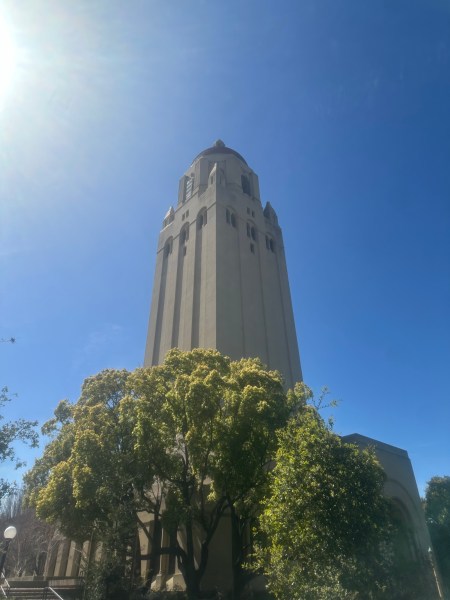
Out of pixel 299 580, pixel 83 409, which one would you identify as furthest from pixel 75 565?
pixel 299 580

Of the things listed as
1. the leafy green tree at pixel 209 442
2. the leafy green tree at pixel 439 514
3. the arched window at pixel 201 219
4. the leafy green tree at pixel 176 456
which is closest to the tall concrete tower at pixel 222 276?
the arched window at pixel 201 219

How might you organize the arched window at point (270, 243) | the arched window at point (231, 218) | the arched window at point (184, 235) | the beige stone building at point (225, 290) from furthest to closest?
the arched window at point (270, 243) → the arched window at point (184, 235) → the arched window at point (231, 218) → the beige stone building at point (225, 290)

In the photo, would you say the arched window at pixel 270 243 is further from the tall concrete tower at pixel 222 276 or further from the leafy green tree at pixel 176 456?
the leafy green tree at pixel 176 456

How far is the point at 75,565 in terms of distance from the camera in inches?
1064

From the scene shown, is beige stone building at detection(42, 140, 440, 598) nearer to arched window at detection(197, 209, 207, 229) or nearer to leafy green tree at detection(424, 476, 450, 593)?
arched window at detection(197, 209, 207, 229)

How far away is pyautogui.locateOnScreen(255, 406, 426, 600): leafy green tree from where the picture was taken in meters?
10.5

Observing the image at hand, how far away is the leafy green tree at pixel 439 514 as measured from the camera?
32688 mm

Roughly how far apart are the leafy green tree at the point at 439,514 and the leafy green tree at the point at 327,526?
24.8 meters

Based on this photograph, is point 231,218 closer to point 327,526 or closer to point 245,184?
point 245,184

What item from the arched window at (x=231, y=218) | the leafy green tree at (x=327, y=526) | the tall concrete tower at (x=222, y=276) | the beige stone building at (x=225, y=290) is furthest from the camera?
the arched window at (x=231, y=218)

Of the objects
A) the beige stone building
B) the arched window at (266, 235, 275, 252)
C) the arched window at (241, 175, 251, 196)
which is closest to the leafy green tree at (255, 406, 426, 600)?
the beige stone building

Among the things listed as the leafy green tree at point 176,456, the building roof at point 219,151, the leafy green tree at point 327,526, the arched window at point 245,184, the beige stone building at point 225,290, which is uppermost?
the building roof at point 219,151

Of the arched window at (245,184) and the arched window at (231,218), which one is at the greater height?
the arched window at (245,184)

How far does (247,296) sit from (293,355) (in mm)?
6864
